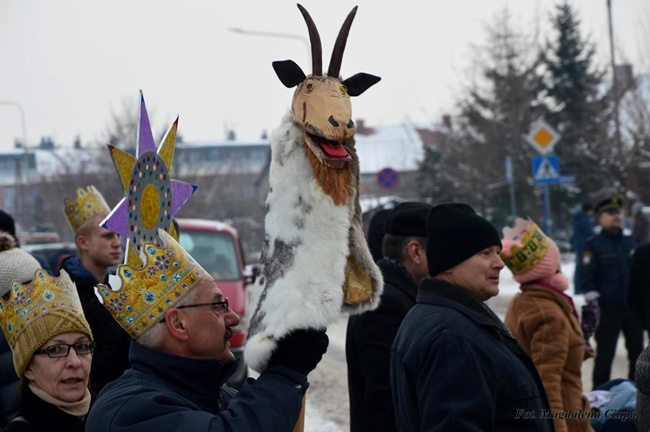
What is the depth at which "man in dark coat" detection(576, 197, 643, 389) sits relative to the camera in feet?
33.0

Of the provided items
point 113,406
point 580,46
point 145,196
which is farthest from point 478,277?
point 580,46

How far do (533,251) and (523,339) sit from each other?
533mm

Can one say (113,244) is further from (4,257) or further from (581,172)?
(581,172)

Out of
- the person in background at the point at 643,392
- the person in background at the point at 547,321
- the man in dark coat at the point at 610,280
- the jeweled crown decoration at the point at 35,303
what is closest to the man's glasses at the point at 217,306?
the jeweled crown decoration at the point at 35,303

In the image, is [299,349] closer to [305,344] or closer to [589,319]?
[305,344]

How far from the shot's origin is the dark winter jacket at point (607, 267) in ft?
33.7

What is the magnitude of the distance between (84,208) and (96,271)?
1.77 feet

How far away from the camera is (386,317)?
4629mm

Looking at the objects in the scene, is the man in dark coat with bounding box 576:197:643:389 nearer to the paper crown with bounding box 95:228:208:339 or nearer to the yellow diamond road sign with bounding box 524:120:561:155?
the yellow diamond road sign with bounding box 524:120:561:155

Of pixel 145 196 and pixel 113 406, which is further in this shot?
pixel 145 196

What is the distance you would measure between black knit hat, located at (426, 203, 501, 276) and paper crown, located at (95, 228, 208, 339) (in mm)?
1184

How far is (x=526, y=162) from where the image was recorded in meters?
32.7

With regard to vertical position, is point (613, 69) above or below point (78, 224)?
above

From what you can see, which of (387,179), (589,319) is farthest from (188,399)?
(387,179)
